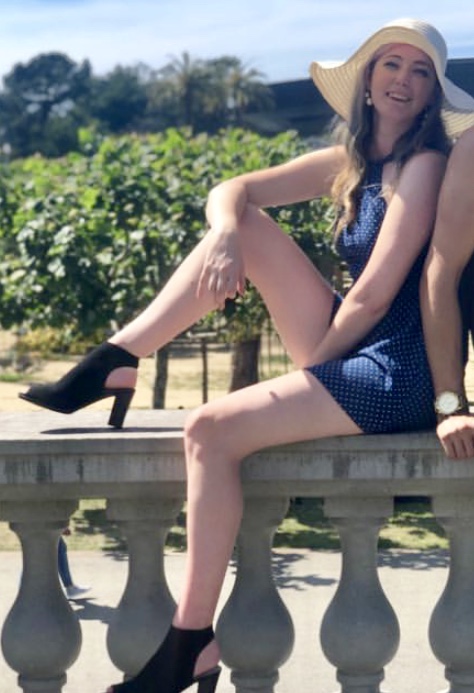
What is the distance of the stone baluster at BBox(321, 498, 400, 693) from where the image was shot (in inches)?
128

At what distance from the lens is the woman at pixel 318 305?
3.18 metres

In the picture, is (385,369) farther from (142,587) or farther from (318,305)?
(142,587)

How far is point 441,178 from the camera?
11.2ft

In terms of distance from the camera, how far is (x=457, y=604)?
327 cm

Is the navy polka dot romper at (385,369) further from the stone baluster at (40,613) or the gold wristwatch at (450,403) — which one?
the stone baluster at (40,613)

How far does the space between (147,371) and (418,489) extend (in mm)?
19756

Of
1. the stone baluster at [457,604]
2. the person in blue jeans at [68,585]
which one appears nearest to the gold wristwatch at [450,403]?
the stone baluster at [457,604]

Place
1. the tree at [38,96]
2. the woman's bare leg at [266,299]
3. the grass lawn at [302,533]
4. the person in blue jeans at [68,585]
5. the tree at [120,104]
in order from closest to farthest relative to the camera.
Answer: the woman's bare leg at [266,299]
the person in blue jeans at [68,585]
the grass lawn at [302,533]
the tree at [38,96]
the tree at [120,104]

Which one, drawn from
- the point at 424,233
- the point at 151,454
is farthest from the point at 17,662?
the point at 424,233

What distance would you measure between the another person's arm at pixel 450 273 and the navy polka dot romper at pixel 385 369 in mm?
57

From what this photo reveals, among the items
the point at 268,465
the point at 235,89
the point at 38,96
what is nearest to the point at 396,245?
the point at 268,465

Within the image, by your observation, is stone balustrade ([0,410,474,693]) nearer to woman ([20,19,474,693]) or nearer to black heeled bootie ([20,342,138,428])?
woman ([20,19,474,693])

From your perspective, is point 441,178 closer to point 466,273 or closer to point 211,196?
point 466,273

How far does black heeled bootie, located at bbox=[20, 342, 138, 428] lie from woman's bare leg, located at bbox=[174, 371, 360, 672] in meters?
0.48
